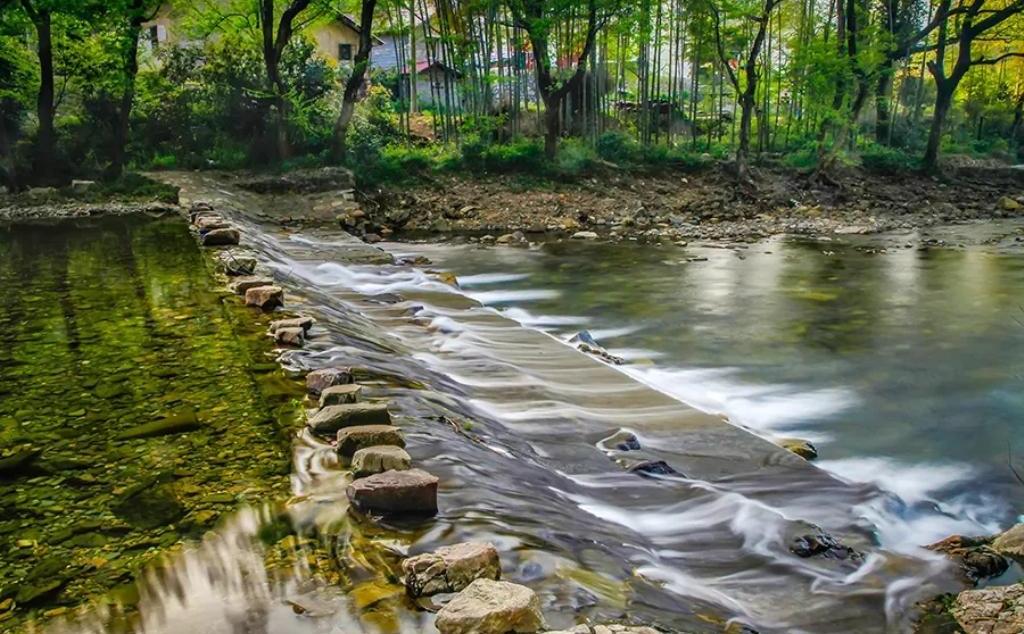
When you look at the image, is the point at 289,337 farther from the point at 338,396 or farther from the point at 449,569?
the point at 449,569

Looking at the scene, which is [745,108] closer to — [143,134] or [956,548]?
[143,134]

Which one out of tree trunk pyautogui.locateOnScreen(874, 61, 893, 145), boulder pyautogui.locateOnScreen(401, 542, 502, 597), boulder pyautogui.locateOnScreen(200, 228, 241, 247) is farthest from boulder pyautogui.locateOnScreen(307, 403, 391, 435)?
tree trunk pyautogui.locateOnScreen(874, 61, 893, 145)

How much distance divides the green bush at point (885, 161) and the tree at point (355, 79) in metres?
14.7

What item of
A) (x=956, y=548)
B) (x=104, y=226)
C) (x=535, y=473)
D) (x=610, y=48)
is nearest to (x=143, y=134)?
(x=104, y=226)

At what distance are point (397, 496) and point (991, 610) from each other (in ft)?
7.82

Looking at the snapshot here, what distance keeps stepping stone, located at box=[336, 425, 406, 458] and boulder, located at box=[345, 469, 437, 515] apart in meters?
0.51

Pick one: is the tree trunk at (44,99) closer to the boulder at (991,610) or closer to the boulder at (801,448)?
the boulder at (801,448)

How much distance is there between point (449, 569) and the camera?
2.71m

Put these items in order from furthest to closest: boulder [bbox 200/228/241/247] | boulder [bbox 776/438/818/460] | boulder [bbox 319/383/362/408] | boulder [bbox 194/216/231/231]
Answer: boulder [bbox 194/216/231/231]
boulder [bbox 200/228/241/247]
boulder [bbox 776/438/818/460]
boulder [bbox 319/383/362/408]

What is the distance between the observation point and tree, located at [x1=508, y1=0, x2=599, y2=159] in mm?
20297

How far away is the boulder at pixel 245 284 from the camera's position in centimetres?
732

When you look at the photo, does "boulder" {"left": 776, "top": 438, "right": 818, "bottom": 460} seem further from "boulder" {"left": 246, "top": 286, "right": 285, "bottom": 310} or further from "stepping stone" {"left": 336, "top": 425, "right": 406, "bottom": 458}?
"boulder" {"left": 246, "top": 286, "right": 285, "bottom": 310}

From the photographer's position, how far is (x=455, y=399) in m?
5.60

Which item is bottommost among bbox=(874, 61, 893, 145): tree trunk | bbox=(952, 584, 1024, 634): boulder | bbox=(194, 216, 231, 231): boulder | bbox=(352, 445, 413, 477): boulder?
bbox=(952, 584, 1024, 634): boulder
